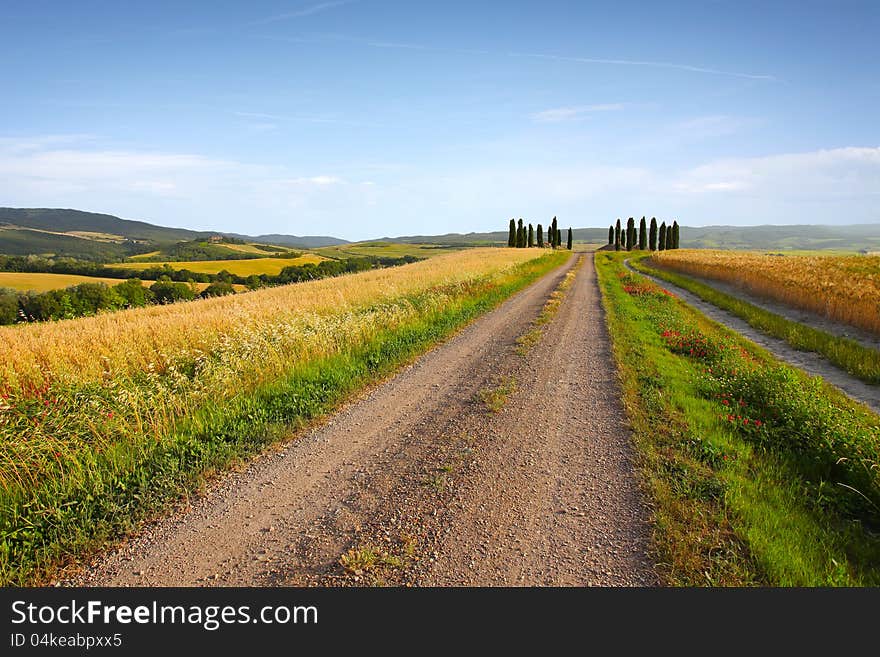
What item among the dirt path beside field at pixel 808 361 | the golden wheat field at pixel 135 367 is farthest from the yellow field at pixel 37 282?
the dirt path beside field at pixel 808 361

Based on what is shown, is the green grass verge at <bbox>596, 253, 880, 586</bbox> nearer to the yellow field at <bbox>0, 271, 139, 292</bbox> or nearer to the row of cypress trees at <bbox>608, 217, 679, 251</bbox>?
the yellow field at <bbox>0, 271, 139, 292</bbox>

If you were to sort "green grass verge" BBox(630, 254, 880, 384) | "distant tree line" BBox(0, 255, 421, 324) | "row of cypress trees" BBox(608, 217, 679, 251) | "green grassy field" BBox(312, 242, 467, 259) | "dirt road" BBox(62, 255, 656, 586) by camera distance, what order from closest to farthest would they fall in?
1. "dirt road" BBox(62, 255, 656, 586)
2. "green grass verge" BBox(630, 254, 880, 384)
3. "distant tree line" BBox(0, 255, 421, 324)
4. "row of cypress trees" BBox(608, 217, 679, 251)
5. "green grassy field" BBox(312, 242, 467, 259)

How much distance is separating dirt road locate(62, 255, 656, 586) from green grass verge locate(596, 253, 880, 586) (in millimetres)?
403

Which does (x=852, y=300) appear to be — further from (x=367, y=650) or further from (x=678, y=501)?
(x=367, y=650)

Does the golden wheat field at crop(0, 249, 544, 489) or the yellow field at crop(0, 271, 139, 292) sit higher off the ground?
the yellow field at crop(0, 271, 139, 292)

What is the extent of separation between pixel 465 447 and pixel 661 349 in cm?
814

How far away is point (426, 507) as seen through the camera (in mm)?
4633

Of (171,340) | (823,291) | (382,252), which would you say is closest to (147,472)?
(171,340)

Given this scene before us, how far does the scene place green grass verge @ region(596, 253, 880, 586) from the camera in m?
3.74

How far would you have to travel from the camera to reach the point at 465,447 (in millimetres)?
6070

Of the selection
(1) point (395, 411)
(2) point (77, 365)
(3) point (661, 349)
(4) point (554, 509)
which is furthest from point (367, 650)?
(3) point (661, 349)

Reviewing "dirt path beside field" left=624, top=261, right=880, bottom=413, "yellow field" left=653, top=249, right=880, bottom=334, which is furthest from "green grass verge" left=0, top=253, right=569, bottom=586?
"yellow field" left=653, top=249, right=880, bottom=334

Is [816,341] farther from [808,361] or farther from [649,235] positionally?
[649,235]

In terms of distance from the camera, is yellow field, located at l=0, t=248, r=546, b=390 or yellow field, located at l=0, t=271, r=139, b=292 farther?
yellow field, located at l=0, t=271, r=139, b=292
